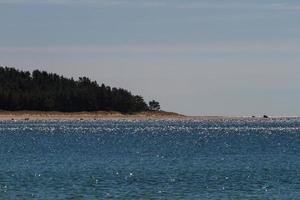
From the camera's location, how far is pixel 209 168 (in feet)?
298

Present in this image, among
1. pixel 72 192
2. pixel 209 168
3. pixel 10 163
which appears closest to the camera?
pixel 72 192

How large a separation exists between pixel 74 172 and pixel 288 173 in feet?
59.3

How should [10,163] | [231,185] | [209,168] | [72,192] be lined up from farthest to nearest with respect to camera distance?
[10,163]
[209,168]
[231,185]
[72,192]

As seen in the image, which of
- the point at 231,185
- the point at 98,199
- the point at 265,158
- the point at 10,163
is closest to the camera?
the point at 98,199

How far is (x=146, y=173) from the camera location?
276ft

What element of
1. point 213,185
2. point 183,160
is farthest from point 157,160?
point 213,185

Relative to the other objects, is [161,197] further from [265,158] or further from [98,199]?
[265,158]

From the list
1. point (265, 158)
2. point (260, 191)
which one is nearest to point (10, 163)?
point (265, 158)

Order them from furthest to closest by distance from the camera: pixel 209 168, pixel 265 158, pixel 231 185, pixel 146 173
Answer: pixel 265 158
pixel 209 168
pixel 146 173
pixel 231 185

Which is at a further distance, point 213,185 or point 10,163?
point 10,163

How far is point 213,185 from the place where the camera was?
7269 cm

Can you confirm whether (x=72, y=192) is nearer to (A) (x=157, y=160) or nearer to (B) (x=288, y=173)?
(B) (x=288, y=173)

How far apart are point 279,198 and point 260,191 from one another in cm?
414

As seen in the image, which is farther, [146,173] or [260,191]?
[146,173]
